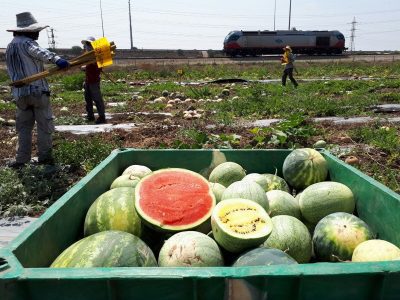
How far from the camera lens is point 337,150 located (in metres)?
6.62

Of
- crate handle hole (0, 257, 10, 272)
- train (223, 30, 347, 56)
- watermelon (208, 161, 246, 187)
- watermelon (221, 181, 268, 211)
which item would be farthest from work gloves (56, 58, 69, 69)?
train (223, 30, 347, 56)

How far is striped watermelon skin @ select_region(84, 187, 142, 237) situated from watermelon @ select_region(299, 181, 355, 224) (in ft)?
3.76

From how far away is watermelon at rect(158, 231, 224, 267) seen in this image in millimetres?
1829

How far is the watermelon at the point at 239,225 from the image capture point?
1896 mm

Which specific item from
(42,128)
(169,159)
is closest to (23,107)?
(42,128)

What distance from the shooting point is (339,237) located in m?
2.10

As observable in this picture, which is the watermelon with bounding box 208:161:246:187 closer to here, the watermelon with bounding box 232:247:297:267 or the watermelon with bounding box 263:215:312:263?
the watermelon with bounding box 263:215:312:263

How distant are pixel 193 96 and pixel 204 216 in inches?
518

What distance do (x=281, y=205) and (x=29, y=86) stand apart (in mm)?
4590

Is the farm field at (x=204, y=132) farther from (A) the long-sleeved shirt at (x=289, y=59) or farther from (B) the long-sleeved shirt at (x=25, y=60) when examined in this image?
(A) the long-sleeved shirt at (x=289, y=59)

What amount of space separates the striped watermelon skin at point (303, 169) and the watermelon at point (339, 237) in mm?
827

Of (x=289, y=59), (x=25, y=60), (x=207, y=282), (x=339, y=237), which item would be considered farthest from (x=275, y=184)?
(x=289, y=59)

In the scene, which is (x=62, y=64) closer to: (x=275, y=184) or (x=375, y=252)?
(x=275, y=184)

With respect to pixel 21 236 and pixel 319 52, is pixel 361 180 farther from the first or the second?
pixel 319 52
